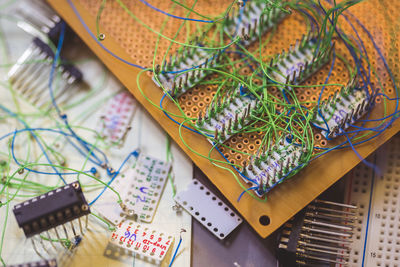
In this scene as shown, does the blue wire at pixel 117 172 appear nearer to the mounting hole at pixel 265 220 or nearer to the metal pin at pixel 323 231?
the mounting hole at pixel 265 220

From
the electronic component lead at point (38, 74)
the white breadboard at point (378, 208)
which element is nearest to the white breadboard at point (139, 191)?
the electronic component lead at point (38, 74)

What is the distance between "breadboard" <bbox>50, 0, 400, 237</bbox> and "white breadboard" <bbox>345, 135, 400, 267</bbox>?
15 cm

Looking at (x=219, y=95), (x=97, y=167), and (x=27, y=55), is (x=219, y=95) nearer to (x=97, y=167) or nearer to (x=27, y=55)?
(x=97, y=167)

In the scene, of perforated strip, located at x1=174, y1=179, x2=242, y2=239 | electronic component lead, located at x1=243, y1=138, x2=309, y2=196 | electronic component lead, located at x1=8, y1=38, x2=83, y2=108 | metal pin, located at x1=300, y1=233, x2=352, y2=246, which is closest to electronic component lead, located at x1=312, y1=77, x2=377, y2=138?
electronic component lead, located at x1=243, y1=138, x2=309, y2=196

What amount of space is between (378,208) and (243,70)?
2.65ft

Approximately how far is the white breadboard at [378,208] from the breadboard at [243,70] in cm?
15

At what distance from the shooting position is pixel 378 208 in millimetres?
1918

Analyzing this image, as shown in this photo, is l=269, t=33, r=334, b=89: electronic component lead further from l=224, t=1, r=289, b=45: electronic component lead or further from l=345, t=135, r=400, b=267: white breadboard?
l=345, t=135, r=400, b=267: white breadboard

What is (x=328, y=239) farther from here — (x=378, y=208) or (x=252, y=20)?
(x=252, y=20)

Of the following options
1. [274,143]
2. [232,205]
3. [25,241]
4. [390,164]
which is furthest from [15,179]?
[390,164]

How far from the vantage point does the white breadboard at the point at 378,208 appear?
1.86 meters

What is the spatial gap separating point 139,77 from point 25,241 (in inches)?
32.1

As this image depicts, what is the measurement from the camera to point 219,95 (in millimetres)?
1967

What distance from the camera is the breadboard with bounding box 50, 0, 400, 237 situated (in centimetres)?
180
